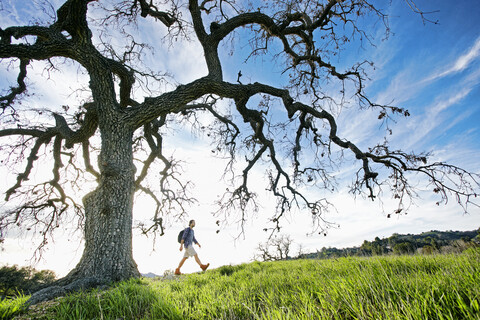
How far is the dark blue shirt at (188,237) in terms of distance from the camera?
23.8 feet

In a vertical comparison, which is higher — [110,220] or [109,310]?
[110,220]

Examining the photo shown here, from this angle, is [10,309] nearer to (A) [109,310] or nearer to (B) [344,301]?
(A) [109,310]

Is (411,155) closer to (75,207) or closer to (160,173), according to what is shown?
(160,173)

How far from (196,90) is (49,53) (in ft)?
11.7

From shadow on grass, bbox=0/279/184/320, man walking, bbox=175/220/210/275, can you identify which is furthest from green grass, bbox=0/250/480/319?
man walking, bbox=175/220/210/275

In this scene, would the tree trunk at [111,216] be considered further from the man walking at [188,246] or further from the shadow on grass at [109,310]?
the man walking at [188,246]

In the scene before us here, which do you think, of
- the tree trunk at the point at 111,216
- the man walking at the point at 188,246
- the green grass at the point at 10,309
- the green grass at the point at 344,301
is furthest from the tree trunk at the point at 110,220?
the man walking at the point at 188,246

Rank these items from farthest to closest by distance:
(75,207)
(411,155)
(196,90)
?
(75,207) → (196,90) → (411,155)

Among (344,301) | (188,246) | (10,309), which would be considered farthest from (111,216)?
(344,301)

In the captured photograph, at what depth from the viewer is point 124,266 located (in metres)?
4.14

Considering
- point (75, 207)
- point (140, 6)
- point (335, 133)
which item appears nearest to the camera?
point (335, 133)

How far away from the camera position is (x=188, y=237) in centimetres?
736

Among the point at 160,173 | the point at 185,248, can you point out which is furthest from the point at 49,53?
the point at 185,248

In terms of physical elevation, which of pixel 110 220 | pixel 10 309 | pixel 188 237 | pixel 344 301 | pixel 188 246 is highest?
pixel 110 220
